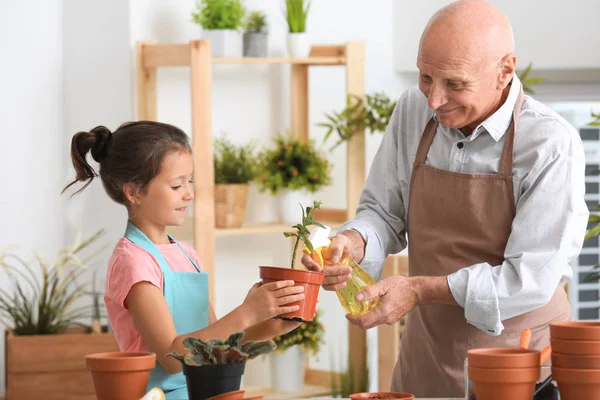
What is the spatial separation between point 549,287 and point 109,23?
2247mm

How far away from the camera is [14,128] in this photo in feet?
11.3

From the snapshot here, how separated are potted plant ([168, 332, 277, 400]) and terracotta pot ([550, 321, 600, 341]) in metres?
0.42

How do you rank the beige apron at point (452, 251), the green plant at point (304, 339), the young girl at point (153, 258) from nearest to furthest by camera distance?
the young girl at point (153, 258)
the beige apron at point (452, 251)
the green plant at point (304, 339)

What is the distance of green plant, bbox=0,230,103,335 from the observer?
3.20m

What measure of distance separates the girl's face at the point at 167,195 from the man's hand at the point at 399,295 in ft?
1.35

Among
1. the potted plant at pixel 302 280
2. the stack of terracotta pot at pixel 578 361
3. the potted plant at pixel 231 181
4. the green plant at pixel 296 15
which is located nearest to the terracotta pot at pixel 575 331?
the stack of terracotta pot at pixel 578 361

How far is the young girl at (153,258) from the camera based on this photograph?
1834 millimetres

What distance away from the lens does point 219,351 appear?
56.2 inches

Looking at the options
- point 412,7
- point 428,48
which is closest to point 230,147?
point 412,7

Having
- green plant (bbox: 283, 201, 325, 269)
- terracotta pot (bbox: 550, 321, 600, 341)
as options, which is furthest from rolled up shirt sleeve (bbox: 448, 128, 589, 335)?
terracotta pot (bbox: 550, 321, 600, 341)

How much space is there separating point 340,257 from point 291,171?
1.69 meters

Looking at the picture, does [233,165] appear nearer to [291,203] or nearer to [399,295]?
[291,203]

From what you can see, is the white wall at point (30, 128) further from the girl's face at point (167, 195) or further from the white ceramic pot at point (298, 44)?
the girl's face at point (167, 195)

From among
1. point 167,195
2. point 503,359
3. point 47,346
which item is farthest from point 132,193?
point 47,346
